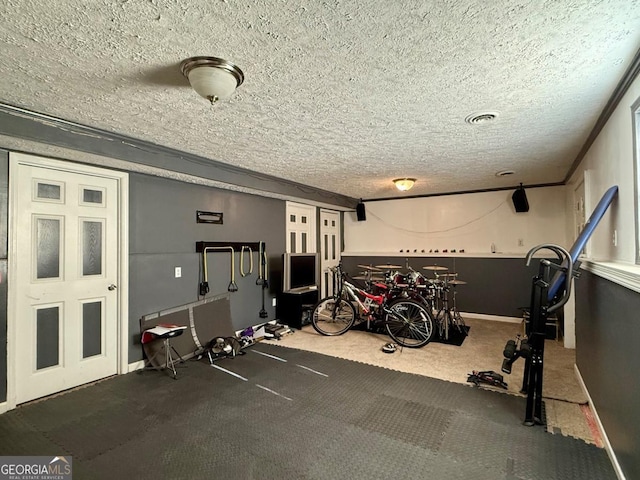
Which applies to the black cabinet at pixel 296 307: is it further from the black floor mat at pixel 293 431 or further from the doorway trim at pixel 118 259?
the doorway trim at pixel 118 259

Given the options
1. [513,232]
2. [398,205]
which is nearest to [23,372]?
[398,205]

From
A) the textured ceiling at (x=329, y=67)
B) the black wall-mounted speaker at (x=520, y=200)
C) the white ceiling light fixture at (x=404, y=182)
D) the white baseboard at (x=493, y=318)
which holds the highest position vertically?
the textured ceiling at (x=329, y=67)

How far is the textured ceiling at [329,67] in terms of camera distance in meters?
1.31

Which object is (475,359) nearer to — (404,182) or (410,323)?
(410,323)

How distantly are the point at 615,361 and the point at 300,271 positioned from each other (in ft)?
12.8

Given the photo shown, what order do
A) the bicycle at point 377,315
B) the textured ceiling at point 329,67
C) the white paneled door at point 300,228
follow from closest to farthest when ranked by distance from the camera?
1. the textured ceiling at point 329,67
2. the bicycle at point 377,315
3. the white paneled door at point 300,228

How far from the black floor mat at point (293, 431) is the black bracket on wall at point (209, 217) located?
1895mm

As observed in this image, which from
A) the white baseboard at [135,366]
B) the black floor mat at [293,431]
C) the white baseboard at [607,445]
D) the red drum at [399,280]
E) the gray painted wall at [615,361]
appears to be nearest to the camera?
the gray painted wall at [615,361]

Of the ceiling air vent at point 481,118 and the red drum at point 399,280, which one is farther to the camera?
the red drum at point 399,280

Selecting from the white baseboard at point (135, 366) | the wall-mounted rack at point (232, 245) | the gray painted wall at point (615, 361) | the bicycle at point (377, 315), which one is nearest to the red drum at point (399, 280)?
the bicycle at point (377, 315)

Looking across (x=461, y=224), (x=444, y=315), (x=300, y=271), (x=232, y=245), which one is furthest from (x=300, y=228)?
(x=461, y=224)

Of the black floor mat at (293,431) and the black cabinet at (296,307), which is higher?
the black cabinet at (296,307)

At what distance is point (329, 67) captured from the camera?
1.72m

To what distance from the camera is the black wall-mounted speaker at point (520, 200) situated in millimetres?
5340
